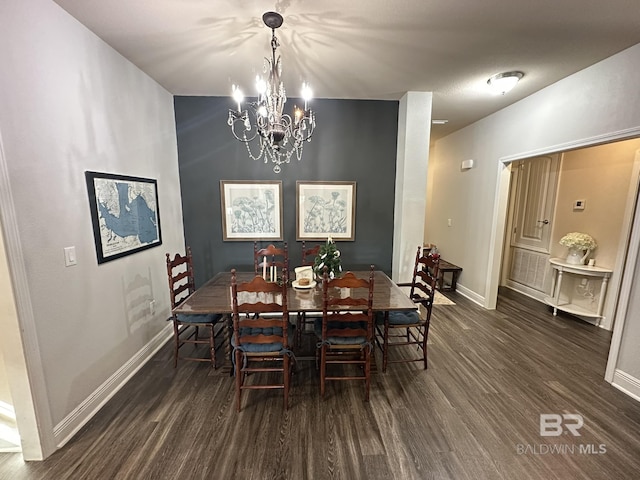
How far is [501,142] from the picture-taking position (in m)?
3.58

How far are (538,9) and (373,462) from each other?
3.13m

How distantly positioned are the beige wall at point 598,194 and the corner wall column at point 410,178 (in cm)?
228

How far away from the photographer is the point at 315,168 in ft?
11.2

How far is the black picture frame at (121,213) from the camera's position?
2043mm

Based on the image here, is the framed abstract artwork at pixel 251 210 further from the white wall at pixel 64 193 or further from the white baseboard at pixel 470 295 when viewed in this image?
the white baseboard at pixel 470 295

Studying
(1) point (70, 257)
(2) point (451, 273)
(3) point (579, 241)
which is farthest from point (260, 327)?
(3) point (579, 241)

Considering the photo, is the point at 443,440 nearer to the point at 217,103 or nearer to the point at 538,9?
the point at 538,9

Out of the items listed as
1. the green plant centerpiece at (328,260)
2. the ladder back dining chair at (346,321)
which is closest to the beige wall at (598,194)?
the ladder back dining chair at (346,321)

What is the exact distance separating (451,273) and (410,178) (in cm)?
240

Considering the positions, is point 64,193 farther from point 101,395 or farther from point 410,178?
point 410,178

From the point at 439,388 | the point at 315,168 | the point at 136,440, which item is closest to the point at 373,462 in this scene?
the point at 439,388

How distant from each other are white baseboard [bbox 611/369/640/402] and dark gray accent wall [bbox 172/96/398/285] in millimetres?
2480

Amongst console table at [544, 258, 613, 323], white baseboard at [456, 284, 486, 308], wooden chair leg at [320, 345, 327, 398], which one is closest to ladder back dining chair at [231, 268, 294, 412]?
wooden chair leg at [320, 345, 327, 398]

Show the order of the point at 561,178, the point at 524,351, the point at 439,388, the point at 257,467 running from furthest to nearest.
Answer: the point at 561,178 < the point at 524,351 < the point at 439,388 < the point at 257,467
